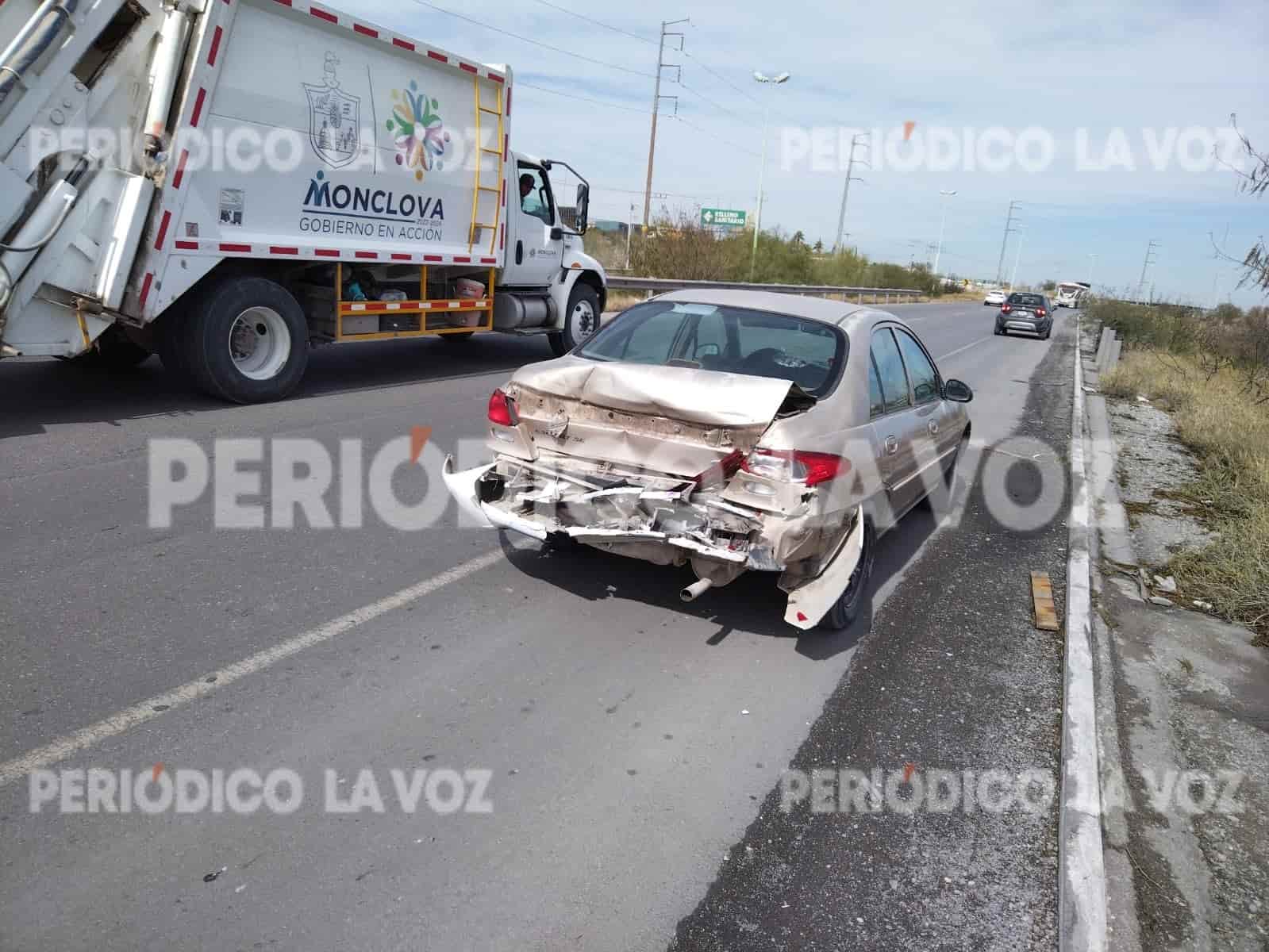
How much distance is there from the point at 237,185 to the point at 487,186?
3.51 m

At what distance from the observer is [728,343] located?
503cm

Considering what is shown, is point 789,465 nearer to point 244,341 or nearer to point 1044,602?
point 1044,602

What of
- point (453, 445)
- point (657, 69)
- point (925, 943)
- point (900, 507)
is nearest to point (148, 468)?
point (453, 445)

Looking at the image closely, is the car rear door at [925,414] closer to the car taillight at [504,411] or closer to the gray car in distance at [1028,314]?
the car taillight at [504,411]

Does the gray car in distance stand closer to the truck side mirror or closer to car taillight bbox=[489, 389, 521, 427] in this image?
the truck side mirror

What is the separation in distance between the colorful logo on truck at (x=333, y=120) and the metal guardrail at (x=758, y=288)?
12.7ft

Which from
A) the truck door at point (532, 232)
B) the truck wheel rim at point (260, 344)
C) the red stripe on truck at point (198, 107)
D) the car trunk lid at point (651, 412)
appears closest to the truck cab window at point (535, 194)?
the truck door at point (532, 232)

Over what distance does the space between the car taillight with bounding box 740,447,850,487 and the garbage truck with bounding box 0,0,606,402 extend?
229 inches

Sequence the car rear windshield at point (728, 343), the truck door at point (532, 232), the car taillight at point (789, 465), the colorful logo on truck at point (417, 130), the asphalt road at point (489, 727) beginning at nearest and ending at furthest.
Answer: the asphalt road at point (489, 727) → the car taillight at point (789, 465) → the car rear windshield at point (728, 343) → the colorful logo on truck at point (417, 130) → the truck door at point (532, 232)

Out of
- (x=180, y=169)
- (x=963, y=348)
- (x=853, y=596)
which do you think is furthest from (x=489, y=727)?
(x=963, y=348)

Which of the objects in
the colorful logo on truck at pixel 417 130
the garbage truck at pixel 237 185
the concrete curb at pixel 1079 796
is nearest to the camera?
the concrete curb at pixel 1079 796

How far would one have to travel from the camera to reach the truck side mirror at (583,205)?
12.5 meters

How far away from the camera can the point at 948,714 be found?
3.98 meters

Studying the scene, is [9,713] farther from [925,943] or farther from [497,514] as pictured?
[925,943]
